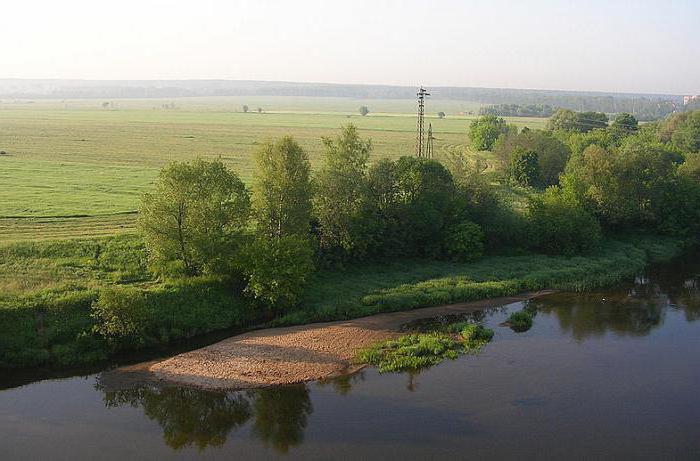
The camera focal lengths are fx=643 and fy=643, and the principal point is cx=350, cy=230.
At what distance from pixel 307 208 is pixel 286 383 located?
13.8 meters

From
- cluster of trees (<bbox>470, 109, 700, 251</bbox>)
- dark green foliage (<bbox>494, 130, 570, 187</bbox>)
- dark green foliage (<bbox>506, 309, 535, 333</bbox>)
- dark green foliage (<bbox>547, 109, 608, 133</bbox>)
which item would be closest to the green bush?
cluster of trees (<bbox>470, 109, 700, 251</bbox>)

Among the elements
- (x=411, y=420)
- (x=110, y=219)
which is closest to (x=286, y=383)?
(x=411, y=420)

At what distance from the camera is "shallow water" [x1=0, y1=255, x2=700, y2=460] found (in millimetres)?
23500

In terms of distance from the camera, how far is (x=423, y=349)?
32.0 metres

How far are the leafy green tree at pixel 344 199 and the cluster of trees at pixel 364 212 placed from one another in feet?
0.24

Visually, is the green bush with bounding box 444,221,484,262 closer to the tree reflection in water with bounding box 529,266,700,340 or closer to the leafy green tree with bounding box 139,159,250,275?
the tree reflection in water with bounding box 529,266,700,340

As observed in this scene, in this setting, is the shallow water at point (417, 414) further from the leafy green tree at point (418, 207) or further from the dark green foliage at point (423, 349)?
the leafy green tree at point (418, 207)

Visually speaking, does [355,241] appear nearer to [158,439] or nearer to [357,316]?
[357,316]

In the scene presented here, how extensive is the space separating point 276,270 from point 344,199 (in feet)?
31.9

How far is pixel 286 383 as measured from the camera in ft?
94.2

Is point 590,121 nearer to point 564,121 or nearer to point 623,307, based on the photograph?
point 564,121

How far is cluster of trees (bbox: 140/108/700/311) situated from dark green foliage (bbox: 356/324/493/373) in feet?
20.8

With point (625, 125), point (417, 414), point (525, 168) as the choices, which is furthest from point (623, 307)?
point (625, 125)

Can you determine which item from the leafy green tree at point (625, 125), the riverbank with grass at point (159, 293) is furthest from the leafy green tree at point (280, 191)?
the leafy green tree at point (625, 125)
